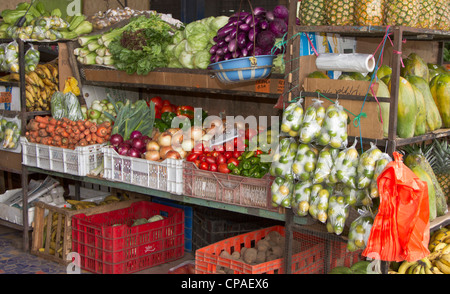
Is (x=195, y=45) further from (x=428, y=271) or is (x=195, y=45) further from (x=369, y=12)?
(x=428, y=271)

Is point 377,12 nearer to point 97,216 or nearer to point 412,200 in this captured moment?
point 412,200

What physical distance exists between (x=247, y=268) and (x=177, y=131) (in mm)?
1547

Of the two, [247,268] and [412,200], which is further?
[247,268]

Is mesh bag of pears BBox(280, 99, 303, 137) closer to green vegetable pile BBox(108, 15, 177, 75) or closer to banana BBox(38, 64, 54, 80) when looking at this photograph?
green vegetable pile BBox(108, 15, 177, 75)

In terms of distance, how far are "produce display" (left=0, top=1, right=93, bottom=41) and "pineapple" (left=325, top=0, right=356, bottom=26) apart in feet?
12.2

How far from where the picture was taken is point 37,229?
19.2 feet

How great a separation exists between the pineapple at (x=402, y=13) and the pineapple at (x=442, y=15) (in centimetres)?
37

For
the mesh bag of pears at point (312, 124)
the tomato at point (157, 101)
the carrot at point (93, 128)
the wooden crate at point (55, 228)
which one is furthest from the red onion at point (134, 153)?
the mesh bag of pears at point (312, 124)

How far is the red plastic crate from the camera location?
510 cm

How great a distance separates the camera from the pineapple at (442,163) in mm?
4301

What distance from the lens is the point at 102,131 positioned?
541 centimetres

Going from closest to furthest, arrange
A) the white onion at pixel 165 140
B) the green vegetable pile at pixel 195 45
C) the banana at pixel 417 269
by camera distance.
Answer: the banana at pixel 417 269 → the white onion at pixel 165 140 → the green vegetable pile at pixel 195 45

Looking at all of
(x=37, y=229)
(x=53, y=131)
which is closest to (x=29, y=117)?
(x=53, y=131)

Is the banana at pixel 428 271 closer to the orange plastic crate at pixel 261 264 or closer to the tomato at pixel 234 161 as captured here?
the orange plastic crate at pixel 261 264
